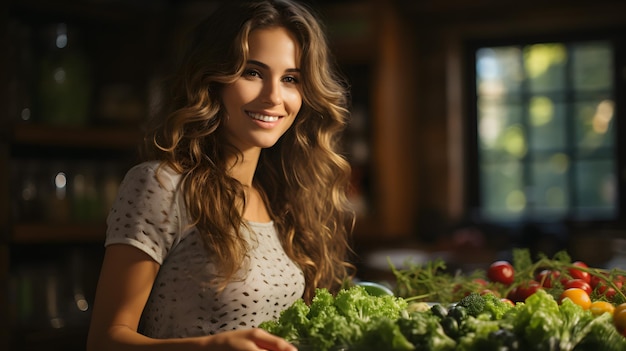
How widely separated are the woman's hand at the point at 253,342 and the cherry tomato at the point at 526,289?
75 cm

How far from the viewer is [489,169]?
220 inches

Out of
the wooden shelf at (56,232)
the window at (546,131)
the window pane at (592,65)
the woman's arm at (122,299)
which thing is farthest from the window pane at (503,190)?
the woman's arm at (122,299)

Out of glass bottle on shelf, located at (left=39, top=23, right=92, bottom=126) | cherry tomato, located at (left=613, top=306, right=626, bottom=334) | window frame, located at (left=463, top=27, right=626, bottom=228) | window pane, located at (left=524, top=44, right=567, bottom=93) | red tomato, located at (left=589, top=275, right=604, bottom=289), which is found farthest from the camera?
window pane, located at (left=524, top=44, right=567, bottom=93)

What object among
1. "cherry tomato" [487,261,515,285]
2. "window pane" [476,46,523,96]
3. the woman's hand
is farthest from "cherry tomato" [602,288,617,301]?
"window pane" [476,46,523,96]

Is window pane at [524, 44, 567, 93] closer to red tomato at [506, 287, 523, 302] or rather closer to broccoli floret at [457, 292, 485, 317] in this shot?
red tomato at [506, 287, 523, 302]

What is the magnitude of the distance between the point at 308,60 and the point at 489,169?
405cm

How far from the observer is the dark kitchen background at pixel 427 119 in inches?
153

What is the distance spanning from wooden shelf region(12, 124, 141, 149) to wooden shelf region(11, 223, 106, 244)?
391 millimetres

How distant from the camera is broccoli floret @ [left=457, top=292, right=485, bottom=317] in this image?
54.6 inches

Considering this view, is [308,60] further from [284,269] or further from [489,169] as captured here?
[489,169]

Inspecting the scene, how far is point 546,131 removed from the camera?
17.6 feet

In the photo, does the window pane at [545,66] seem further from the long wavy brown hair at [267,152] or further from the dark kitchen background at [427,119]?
the long wavy brown hair at [267,152]

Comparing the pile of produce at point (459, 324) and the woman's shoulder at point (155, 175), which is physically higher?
the woman's shoulder at point (155, 175)

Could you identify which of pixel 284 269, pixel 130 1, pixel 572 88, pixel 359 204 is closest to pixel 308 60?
Result: pixel 284 269
